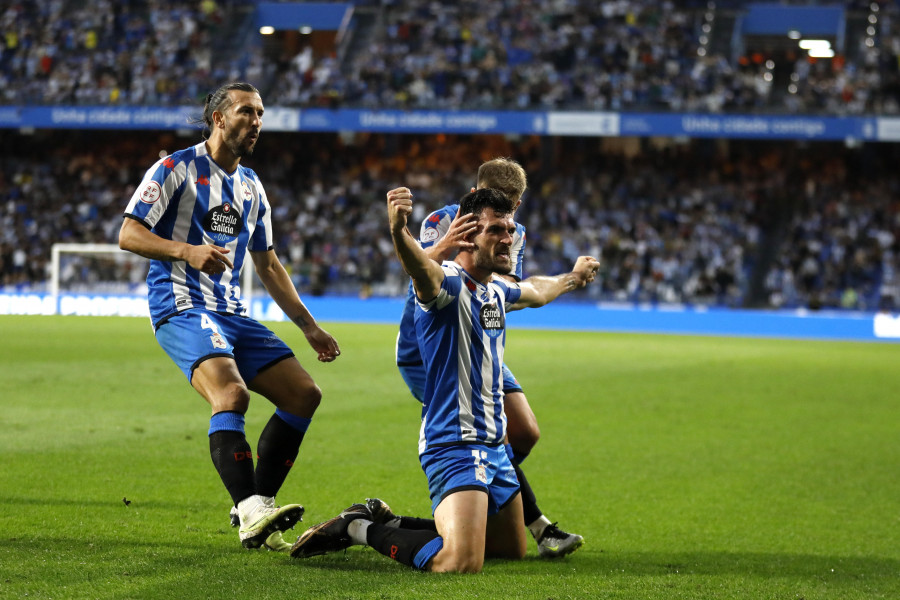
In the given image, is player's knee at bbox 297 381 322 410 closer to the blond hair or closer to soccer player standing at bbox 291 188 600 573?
soccer player standing at bbox 291 188 600 573

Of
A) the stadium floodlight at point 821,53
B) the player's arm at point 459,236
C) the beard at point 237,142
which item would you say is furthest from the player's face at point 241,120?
the stadium floodlight at point 821,53

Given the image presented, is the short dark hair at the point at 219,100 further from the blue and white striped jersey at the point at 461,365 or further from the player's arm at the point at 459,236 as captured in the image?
the blue and white striped jersey at the point at 461,365

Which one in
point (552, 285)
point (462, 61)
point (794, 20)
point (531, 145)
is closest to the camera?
point (552, 285)

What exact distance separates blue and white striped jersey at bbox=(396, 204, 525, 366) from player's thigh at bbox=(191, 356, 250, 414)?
36.2 inches

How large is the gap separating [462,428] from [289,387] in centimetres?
98

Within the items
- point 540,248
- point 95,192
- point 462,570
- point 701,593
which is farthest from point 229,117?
point 95,192

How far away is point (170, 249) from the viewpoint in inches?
191

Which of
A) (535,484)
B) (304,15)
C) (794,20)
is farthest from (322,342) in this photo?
(304,15)

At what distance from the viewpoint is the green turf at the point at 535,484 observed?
452cm

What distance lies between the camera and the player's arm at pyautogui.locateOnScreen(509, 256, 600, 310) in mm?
5344

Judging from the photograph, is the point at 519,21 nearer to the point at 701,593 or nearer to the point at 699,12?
the point at 699,12

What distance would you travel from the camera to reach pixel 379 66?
33.3 meters

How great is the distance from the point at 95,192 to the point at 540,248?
1433cm

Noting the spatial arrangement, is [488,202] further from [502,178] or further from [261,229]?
[261,229]
